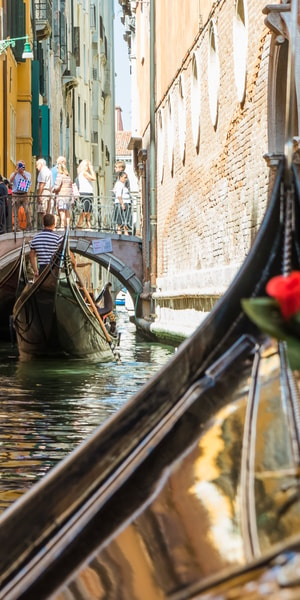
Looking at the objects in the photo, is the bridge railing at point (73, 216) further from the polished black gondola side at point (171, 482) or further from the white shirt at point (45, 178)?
the polished black gondola side at point (171, 482)

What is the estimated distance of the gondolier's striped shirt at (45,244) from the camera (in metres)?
12.6

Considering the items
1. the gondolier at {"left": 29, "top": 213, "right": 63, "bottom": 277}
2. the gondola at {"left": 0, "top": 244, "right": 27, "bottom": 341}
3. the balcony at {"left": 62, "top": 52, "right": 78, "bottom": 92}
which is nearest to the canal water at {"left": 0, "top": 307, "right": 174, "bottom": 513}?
the gondolier at {"left": 29, "top": 213, "right": 63, "bottom": 277}

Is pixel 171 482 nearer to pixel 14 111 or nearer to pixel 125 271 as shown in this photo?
pixel 125 271

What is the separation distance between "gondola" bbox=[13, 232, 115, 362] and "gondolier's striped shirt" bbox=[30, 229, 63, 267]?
0.57ft

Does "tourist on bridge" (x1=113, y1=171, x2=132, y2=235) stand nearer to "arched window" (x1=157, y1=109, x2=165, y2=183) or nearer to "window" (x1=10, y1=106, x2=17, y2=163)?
"arched window" (x1=157, y1=109, x2=165, y2=183)

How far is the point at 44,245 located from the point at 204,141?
6.42ft

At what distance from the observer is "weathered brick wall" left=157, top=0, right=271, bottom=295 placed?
32.5 ft

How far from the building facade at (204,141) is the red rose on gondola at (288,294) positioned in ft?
23.0

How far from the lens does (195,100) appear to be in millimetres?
14391

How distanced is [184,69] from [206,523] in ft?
43.7

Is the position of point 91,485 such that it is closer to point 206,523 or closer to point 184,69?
point 206,523

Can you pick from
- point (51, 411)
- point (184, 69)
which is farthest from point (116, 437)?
point (184, 69)

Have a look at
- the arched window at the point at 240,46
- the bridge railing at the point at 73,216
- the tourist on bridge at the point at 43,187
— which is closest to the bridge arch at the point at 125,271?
the bridge railing at the point at 73,216

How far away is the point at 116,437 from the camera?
2586mm
